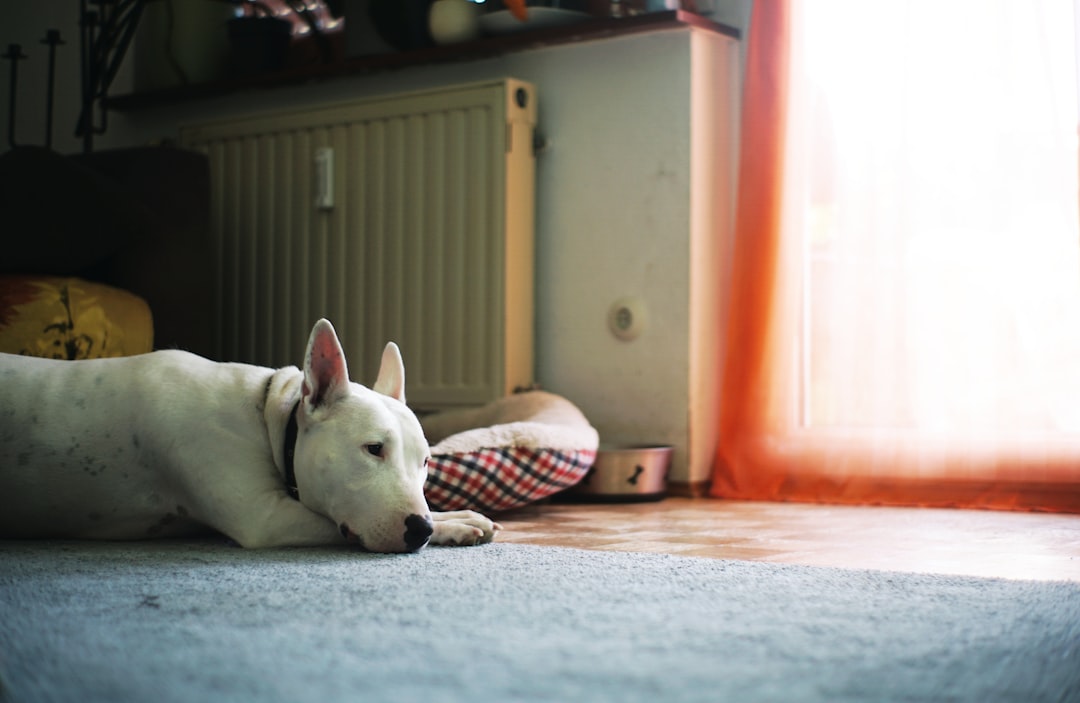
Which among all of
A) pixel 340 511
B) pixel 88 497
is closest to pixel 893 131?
pixel 340 511

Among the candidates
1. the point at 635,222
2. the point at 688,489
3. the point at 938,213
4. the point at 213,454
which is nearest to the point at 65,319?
the point at 213,454

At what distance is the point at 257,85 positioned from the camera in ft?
12.0

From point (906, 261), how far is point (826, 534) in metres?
0.80

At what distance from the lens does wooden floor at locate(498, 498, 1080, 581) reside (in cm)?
181

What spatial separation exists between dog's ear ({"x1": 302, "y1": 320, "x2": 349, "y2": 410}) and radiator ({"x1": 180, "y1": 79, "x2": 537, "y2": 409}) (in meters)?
1.28

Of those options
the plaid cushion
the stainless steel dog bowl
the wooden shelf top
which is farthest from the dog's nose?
the wooden shelf top

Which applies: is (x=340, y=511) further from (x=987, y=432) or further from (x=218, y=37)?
(x=218, y=37)

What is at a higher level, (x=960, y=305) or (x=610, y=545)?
(x=960, y=305)

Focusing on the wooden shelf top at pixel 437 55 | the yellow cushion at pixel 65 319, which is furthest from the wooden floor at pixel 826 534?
the wooden shelf top at pixel 437 55

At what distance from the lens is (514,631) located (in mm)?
1223

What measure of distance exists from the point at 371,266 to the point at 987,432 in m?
1.64

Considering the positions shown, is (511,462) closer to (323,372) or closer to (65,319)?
(323,372)

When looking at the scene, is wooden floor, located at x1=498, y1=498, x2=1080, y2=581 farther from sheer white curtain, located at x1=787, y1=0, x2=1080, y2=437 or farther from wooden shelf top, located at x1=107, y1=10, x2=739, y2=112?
wooden shelf top, located at x1=107, y1=10, x2=739, y2=112

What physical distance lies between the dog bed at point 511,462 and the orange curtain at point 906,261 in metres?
0.49
